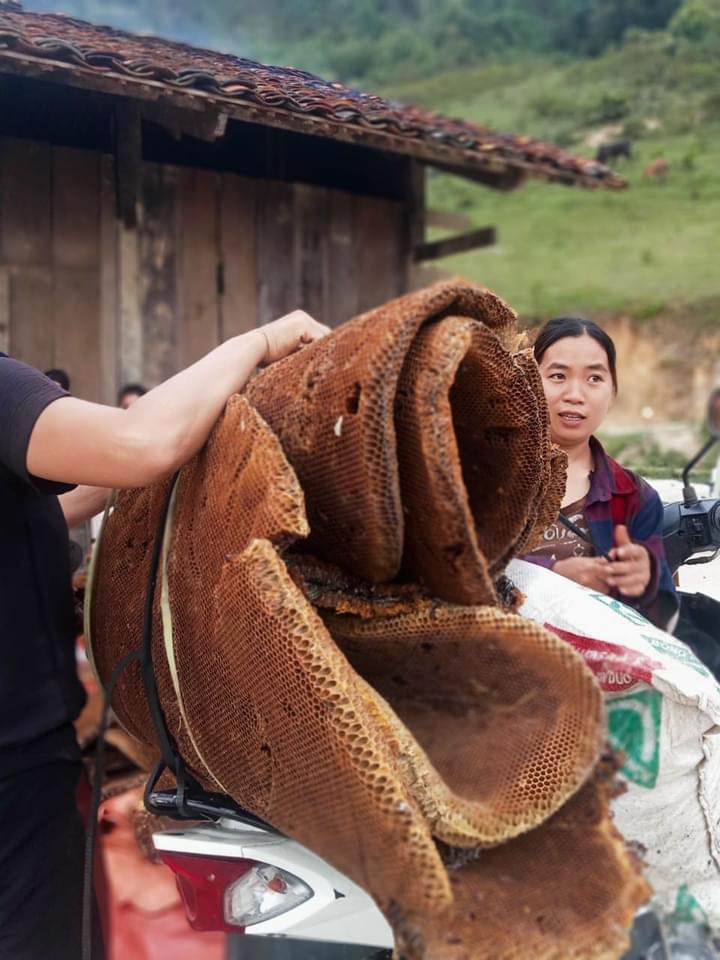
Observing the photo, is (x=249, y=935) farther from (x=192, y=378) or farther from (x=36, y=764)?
(x=192, y=378)

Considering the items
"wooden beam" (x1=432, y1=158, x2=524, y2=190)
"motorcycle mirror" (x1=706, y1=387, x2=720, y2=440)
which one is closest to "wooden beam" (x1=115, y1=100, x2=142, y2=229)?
"wooden beam" (x1=432, y1=158, x2=524, y2=190)

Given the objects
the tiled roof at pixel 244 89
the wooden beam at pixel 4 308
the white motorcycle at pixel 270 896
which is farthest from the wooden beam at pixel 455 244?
the white motorcycle at pixel 270 896

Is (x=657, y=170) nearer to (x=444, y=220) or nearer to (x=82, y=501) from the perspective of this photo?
(x=444, y=220)

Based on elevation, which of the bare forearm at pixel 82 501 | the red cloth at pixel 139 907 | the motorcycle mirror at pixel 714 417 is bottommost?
the red cloth at pixel 139 907

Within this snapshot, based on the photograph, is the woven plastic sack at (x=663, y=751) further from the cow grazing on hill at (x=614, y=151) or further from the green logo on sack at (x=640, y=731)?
the cow grazing on hill at (x=614, y=151)

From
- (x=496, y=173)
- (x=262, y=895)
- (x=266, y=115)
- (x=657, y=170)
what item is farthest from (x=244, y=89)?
(x=657, y=170)

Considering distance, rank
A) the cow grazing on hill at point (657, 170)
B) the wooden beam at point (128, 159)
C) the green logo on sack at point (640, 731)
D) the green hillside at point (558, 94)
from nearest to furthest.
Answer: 1. the green logo on sack at point (640, 731)
2. the wooden beam at point (128, 159)
3. the green hillside at point (558, 94)
4. the cow grazing on hill at point (657, 170)

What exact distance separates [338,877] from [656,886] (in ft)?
2.17

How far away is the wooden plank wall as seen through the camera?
18.3ft

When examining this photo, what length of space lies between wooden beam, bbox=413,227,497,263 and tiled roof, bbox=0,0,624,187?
0.61m

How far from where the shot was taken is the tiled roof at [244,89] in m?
4.24

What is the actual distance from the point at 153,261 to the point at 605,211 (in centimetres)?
2517

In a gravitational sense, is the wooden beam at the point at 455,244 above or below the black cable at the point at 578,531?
above

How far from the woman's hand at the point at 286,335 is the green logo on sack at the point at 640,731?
965mm
